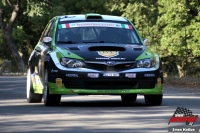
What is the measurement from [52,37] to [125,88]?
199 cm

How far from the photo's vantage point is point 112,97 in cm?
1858

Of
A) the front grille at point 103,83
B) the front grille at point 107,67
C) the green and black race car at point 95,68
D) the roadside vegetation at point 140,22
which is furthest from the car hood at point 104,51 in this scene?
the roadside vegetation at point 140,22

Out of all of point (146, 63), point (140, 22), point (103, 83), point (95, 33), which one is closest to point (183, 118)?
point (103, 83)

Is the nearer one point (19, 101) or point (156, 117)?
point (156, 117)

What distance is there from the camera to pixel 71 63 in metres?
14.8

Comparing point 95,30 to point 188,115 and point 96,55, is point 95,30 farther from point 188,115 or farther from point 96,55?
point 188,115

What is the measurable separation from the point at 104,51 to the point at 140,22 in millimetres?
53917

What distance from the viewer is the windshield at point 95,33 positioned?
15.9 meters

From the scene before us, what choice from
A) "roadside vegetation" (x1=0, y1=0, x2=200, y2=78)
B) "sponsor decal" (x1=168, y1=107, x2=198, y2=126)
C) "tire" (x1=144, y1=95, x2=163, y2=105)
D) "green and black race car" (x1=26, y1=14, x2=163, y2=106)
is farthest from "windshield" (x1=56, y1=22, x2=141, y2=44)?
"roadside vegetation" (x1=0, y1=0, x2=200, y2=78)

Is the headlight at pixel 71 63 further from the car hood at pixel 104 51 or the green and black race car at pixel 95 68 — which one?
the car hood at pixel 104 51

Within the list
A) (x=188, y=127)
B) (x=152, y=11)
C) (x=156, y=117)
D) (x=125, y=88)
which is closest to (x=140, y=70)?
(x=125, y=88)

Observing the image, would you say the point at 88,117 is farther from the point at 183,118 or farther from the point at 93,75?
the point at 93,75

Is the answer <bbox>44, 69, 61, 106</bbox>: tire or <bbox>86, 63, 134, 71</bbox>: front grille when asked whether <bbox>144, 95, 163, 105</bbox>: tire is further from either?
<bbox>44, 69, 61, 106</bbox>: tire

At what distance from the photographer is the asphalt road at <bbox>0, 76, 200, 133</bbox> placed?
10516mm
